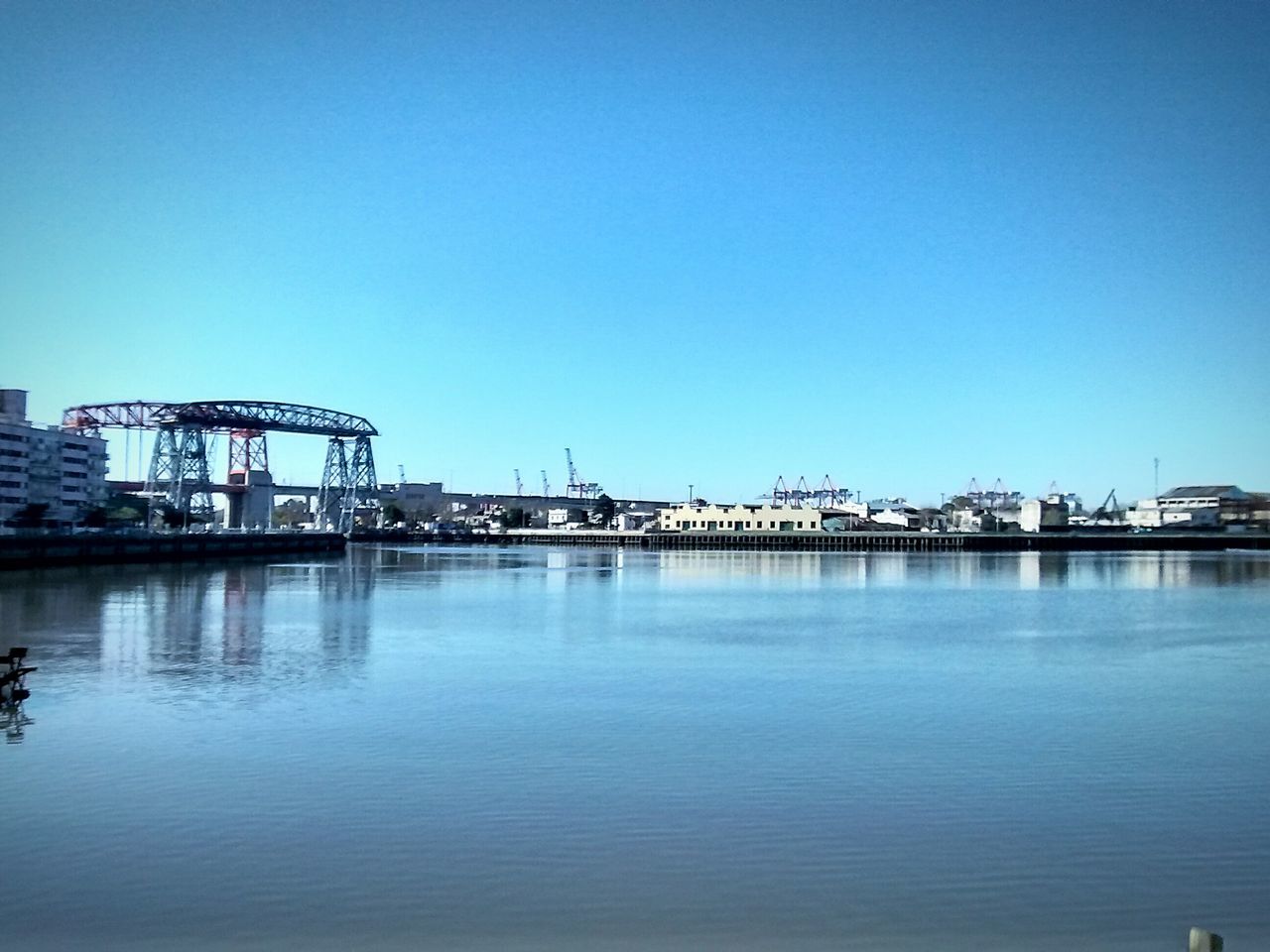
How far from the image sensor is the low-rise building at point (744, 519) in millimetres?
127000

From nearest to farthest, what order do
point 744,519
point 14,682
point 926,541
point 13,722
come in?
point 13,722 < point 14,682 < point 926,541 < point 744,519

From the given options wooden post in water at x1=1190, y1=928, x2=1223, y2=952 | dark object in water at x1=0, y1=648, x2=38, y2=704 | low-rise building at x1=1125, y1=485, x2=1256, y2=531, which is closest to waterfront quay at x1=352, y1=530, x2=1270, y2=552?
low-rise building at x1=1125, y1=485, x2=1256, y2=531

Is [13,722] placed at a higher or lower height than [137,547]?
lower

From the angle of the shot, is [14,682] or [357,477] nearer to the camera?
[14,682]

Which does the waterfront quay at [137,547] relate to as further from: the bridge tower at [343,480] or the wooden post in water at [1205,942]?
the wooden post in water at [1205,942]

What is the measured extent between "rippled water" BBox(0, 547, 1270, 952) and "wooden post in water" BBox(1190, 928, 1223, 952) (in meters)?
1.97

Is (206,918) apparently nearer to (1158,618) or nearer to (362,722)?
(362,722)

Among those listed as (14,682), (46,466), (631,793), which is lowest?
(631,793)

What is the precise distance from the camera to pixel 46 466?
2771 inches

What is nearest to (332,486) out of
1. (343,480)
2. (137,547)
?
(343,480)

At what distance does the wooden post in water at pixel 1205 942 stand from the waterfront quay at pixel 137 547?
1711 inches

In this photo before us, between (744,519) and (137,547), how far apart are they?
8711cm

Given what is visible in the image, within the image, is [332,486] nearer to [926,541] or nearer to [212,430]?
[212,430]

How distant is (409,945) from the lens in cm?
595
